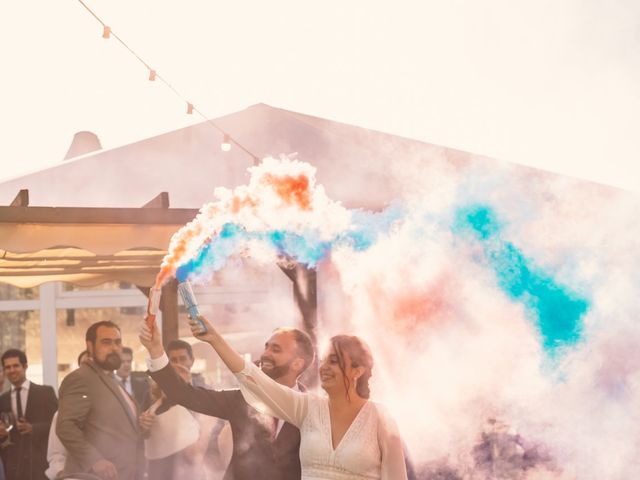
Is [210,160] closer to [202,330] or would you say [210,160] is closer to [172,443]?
[172,443]

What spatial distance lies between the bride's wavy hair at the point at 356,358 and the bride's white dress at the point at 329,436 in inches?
3.1

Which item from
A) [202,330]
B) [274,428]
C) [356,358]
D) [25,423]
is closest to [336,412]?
[356,358]

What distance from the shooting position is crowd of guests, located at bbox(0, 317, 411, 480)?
2.98 meters

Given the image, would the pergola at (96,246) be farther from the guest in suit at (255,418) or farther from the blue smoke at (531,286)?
the guest in suit at (255,418)

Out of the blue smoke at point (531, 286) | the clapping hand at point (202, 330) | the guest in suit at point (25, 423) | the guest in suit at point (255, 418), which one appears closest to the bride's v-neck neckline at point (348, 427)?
the guest in suit at point (255, 418)

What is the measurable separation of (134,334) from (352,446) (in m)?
8.24

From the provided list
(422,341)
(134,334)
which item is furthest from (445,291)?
(134,334)

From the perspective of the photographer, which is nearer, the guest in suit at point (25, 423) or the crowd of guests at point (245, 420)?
the crowd of guests at point (245, 420)

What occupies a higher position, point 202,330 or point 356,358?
point 202,330

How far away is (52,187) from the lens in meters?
7.66

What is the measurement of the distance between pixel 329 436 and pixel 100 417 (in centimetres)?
244

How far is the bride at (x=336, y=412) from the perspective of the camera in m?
2.94

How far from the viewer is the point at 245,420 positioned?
11.1ft

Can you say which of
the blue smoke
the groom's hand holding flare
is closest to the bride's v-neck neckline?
the groom's hand holding flare
